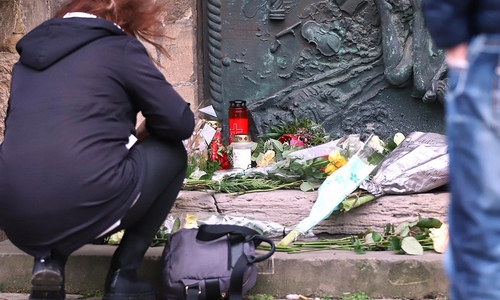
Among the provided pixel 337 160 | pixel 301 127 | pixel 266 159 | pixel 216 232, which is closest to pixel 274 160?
pixel 266 159

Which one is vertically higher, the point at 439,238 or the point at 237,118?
the point at 237,118

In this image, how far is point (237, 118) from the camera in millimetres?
4309

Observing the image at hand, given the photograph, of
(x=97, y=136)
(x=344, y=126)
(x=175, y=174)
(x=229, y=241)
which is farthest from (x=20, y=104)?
(x=344, y=126)

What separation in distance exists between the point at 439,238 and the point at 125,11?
144 cm

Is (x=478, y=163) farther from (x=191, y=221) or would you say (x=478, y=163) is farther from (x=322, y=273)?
(x=191, y=221)

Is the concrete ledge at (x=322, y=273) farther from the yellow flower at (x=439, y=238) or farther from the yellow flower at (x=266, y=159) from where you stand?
the yellow flower at (x=266, y=159)

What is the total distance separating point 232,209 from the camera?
3.49 m

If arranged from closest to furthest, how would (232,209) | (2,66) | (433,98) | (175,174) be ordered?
1. (175,174)
2. (232,209)
3. (2,66)
4. (433,98)

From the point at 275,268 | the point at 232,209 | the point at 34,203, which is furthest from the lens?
the point at 232,209

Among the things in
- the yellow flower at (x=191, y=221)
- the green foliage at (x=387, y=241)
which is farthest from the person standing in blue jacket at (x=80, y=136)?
the green foliage at (x=387, y=241)

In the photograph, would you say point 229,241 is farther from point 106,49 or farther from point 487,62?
point 487,62

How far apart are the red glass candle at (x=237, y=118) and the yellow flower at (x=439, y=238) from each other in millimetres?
1531

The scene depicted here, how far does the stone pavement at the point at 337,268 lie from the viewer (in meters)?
2.89

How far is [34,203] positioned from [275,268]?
1034 mm
